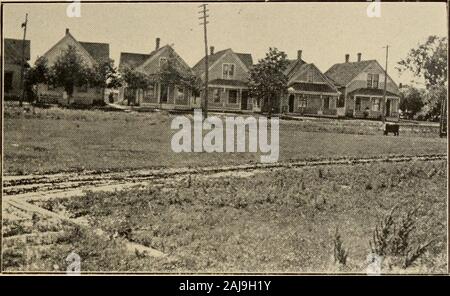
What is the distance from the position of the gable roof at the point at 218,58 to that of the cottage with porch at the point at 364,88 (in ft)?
3.19

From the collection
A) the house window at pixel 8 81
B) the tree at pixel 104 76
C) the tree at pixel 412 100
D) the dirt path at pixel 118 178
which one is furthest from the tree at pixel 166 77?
the tree at pixel 412 100

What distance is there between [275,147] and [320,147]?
0.69 meters

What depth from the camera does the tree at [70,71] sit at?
6160 mm

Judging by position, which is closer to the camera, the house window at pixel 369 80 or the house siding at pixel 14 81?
the house siding at pixel 14 81

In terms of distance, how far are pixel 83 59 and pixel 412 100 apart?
3.97 metres

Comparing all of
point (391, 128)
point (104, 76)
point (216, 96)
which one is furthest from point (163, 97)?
point (391, 128)

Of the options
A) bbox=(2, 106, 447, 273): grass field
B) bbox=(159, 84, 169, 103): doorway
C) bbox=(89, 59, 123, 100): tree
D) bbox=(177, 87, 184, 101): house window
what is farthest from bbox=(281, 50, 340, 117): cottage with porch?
bbox=(89, 59, 123, 100): tree

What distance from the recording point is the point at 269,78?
6.38 metres

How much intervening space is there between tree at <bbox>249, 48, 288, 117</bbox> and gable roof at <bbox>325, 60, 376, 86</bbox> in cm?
57

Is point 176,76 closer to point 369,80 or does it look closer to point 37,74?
point 37,74

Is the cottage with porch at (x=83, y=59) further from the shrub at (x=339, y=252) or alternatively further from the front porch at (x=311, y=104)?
the shrub at (x=339, y=252)

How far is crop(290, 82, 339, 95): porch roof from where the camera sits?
6.37m

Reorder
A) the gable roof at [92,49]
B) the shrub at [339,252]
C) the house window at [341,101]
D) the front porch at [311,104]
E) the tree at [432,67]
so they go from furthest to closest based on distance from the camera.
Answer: the house window at [341,101]
the front porch at [311,104]
the gable roof at [92,49]
the tree at [432,67]
the shrub at [339,252]
